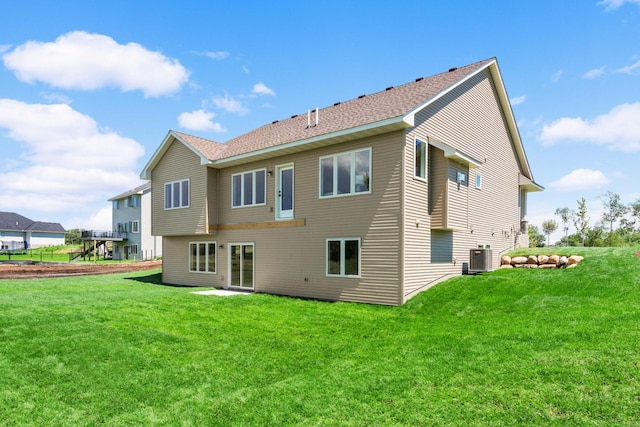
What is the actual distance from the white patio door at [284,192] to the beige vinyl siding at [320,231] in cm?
21

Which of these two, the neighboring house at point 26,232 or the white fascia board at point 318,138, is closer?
the white fascia board at point 318,138

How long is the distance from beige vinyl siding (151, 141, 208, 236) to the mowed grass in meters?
6.54

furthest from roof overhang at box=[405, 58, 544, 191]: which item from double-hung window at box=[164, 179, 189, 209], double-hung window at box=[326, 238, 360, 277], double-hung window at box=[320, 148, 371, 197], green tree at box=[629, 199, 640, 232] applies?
green tree at box=[629, 199, 640, 232]

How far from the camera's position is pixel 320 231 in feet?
41.1

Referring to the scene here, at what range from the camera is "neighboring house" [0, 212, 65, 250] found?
62281 mm

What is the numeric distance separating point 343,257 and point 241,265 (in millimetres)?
5176

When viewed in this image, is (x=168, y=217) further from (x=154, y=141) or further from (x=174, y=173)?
(x=154, y=141)

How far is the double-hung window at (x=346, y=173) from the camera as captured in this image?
11.7 metres

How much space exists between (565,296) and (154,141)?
17373 millimetres

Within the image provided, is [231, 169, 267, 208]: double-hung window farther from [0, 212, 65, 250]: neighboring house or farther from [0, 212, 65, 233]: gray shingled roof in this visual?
[0, 212, 65, 233]: gray shingled roof

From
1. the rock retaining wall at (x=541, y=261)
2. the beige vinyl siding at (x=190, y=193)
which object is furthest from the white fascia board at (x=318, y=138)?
the rock retaining wall at (x=541, y=261)

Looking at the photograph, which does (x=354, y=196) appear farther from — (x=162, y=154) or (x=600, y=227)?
(x=600, y=227)

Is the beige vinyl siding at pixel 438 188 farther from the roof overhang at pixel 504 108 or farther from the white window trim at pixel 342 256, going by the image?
the white window trim at pixel 342 256

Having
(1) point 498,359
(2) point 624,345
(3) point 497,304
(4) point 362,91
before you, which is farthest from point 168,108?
(2) point 624,345
